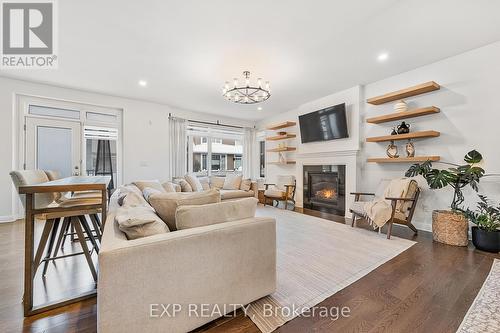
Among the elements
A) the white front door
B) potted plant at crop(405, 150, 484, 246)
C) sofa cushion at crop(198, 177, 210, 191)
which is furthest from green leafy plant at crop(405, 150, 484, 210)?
the white front door

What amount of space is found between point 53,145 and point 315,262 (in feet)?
18.1

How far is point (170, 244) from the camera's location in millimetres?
1159

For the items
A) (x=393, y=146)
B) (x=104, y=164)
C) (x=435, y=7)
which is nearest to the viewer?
(x=435, y=7)

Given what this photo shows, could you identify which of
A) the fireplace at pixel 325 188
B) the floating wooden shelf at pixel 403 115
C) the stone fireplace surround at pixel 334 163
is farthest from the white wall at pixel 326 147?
the floating wooden shelf at pixel 403 115

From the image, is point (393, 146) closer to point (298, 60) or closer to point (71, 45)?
point (298, 60)

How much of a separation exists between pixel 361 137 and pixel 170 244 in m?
4.30

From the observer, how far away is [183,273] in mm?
1197

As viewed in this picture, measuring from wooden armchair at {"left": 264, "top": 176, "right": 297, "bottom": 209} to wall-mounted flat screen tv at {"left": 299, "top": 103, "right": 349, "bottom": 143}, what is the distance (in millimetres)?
1181

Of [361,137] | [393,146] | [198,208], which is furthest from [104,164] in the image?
[393,146]

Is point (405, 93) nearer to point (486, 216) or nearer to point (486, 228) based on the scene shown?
point (486, 216)

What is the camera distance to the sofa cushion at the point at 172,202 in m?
1.53

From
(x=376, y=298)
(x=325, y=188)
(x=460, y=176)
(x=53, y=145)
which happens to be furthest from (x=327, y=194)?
(x=53, y=145)

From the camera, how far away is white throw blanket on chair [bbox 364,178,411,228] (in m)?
2.97

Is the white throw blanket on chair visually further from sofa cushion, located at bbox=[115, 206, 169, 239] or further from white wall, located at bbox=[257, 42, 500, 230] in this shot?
sofa cushion, located at bbox=[115, 206, 169, 239]
